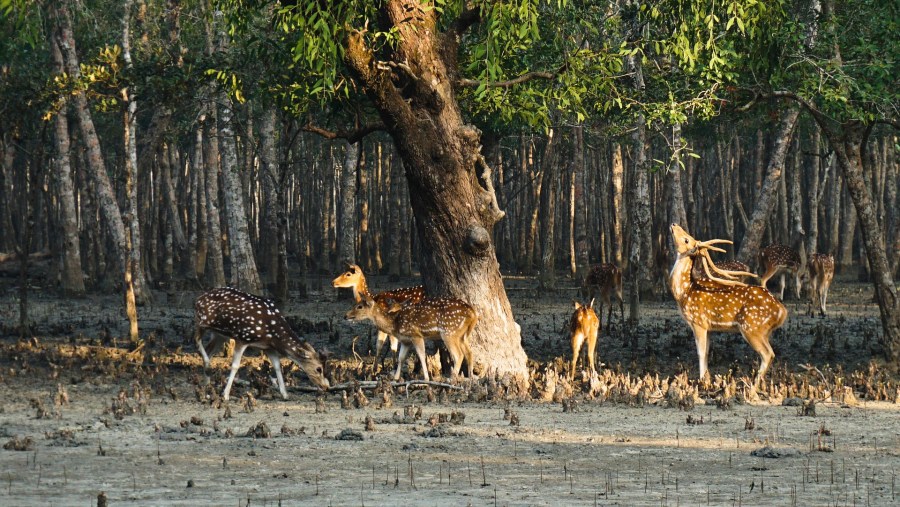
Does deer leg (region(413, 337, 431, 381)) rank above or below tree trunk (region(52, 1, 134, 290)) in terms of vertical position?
below

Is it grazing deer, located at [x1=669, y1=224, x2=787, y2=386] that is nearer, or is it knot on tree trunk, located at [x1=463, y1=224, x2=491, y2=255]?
knot on tree trunk, located at [x1=463, y1=224, x2=491, y2=255]

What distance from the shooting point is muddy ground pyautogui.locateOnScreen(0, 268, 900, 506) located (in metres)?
9.52

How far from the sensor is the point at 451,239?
16203 mm

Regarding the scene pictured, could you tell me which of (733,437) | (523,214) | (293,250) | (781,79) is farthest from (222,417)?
(293,250)

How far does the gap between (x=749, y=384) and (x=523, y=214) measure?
99.4 feet

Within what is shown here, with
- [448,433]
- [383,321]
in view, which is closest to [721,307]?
[383,321]

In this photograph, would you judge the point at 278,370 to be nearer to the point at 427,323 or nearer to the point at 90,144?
the point at 427,323

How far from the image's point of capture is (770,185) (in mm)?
26750

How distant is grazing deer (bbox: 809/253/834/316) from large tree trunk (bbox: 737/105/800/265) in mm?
1258

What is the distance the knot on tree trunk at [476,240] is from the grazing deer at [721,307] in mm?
2619

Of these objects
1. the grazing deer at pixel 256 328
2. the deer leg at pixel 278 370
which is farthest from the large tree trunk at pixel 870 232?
the deer leg at pixel 278 370

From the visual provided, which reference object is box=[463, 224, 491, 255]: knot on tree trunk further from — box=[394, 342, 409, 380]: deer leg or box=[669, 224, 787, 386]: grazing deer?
box=[669, 224, 787, 386]: grazing deer

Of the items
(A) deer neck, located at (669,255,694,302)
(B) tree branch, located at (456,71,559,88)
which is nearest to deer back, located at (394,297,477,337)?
(B) tree branch, located at (456,71,559,88)

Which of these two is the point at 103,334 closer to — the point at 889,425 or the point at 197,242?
the point at 889,425
